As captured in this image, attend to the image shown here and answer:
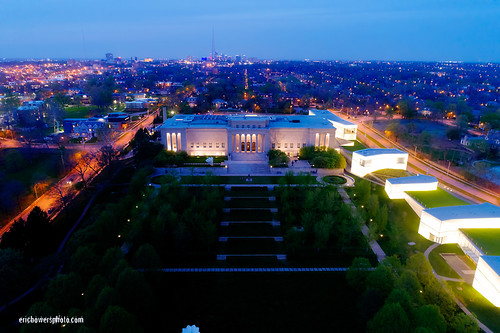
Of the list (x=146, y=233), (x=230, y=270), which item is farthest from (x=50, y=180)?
(x=230, y=270)

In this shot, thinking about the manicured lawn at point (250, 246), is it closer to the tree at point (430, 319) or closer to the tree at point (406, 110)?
the tree at point (430, 319)

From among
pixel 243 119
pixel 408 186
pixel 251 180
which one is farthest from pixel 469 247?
pixel 243 119

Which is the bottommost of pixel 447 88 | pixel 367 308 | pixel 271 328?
pixel 271 328

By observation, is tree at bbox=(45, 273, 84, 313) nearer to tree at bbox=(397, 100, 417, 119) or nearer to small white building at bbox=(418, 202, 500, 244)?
small white building at bbox=(418, 202, 500, 244)

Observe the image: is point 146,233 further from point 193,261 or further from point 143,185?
point 143,185

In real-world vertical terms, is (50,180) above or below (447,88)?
below

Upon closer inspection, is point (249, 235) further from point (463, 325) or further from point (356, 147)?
point (356, 147)
